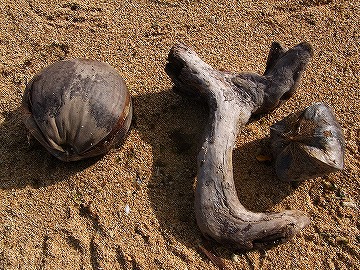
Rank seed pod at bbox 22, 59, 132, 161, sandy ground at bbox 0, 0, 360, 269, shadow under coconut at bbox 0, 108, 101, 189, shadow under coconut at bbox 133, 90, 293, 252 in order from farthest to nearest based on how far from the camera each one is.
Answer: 1. shadow under coconut at bbox 0, 108, 101, 189
2. shadow under coconut at bbox 133, 90, 293, 252
3. sandy ground at bbox 0, 0, 360, 269
4. seed pod at bbox 22, 59, 132, 161

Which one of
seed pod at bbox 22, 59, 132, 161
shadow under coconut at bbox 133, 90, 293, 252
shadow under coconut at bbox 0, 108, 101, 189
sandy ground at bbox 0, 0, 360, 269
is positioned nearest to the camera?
seed pod at bbox 22, 59, 132, 161

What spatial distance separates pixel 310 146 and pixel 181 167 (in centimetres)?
99

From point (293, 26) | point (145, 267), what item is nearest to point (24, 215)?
point (145, 267)

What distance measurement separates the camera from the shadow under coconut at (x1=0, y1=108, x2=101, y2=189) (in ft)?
11.0

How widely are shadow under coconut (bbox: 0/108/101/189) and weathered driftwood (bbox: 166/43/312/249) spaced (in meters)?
0.93

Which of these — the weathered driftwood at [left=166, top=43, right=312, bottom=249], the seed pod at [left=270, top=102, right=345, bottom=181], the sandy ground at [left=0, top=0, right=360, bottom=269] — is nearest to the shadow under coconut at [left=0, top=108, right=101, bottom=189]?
the sandy ground at [left=0, top=0, right=360, bottom=269]

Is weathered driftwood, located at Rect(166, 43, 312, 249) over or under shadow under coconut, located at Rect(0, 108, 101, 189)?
over

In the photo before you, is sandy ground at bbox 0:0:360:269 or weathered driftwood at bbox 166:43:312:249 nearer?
weathered driftwood at bbox 166:43:312:249

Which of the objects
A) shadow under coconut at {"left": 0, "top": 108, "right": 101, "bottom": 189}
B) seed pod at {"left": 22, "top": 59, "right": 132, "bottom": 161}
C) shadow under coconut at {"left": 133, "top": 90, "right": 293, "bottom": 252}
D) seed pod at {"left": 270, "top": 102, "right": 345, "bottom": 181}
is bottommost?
shadow under coconut at {"left": 0, "top": 108, "right": 101, "bottom": 189}

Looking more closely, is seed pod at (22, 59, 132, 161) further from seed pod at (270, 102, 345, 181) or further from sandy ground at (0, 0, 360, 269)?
seed pod at (270, 102, 345, 181)

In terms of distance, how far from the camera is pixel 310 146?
3.00 meters

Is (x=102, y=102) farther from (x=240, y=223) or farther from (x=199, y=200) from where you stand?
(x=240, y=223)

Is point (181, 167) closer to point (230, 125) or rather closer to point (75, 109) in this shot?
point (230, 125)

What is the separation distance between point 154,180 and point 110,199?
36 cm
